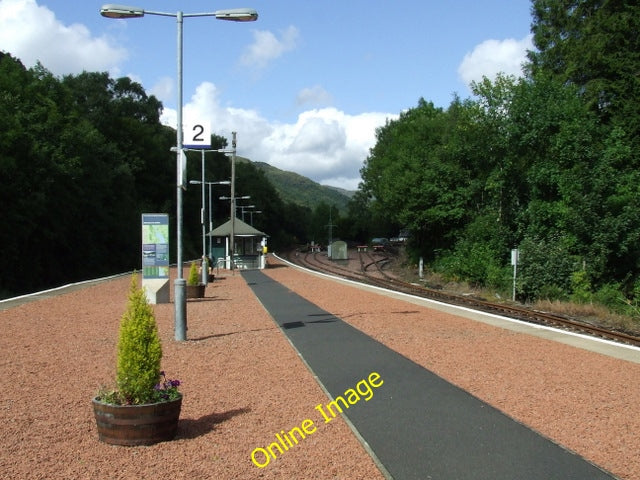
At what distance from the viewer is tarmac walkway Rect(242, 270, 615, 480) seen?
5117mm

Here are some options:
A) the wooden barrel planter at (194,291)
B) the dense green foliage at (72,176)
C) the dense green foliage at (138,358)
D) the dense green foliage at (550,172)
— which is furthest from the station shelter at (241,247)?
the dense green foliage at (138,358)

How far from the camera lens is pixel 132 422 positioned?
5.55m

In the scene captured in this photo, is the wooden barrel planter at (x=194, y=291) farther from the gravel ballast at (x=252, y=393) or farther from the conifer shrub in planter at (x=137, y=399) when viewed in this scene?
the conifer shrub in planter at (x=137, y=399)

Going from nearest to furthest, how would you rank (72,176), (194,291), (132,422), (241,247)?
(132,422), (194,291), (72,176), (241,247)

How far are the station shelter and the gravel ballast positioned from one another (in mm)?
30222

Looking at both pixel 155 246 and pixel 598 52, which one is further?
pixel 598 52

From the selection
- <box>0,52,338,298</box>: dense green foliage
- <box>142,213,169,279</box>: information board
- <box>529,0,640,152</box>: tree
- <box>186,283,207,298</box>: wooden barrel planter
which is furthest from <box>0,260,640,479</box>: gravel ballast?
<box>0,52,338,298</box>: dense green foliage

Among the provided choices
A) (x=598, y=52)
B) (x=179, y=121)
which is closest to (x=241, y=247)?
(x=598, y=52)

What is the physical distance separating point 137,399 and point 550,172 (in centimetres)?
2827

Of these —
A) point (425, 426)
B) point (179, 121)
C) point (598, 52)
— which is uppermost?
point (598, 52)

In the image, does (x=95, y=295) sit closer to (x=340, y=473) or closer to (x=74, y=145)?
(x=340, y=473)

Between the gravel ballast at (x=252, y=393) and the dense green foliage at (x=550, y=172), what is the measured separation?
538 inches

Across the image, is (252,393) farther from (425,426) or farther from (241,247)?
(241,247)

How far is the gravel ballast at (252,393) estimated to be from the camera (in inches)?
207
